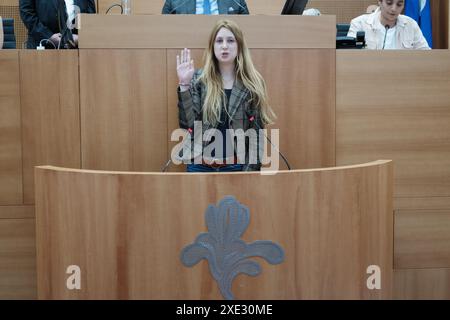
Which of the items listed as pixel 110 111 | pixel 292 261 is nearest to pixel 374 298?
pixel 292 261

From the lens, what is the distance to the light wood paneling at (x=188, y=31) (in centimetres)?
351

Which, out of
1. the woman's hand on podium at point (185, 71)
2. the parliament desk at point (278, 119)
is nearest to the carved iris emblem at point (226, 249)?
the woman's hand on podium at point (185, 71)

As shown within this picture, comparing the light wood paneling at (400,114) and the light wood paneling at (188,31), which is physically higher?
the light wood paneling at (188,31)

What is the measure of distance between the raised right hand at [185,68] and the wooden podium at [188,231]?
908mm

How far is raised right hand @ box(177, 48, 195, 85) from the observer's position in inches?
132

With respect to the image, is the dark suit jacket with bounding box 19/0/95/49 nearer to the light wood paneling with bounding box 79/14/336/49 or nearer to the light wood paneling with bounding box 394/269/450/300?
the light wood paneling with bounding box 79/14/336/49

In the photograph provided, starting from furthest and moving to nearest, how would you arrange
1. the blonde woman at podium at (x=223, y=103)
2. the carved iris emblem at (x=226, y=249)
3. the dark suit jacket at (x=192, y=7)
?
the dark suit jacket at (x=192, y=7) → the blonde woman at podium at (x=223, y=103) → the carved iris emblem at (x=226, y=249)

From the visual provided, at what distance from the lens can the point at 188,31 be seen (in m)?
3.54

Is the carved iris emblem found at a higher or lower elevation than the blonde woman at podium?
lower

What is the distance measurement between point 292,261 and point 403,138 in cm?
141

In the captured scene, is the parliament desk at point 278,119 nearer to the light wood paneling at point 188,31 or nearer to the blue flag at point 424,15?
the light wood paneling at point 188,31

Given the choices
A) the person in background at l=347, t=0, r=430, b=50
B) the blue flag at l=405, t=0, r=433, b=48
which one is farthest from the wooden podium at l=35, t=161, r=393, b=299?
the blue flag at l=405, t=0, r=433, b=48

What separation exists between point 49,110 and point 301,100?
1.27 metres
